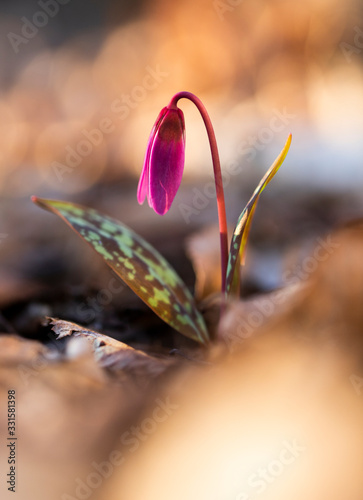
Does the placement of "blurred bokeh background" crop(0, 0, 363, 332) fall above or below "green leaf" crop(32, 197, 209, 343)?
above

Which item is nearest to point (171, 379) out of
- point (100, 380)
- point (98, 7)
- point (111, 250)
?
point (100, 380)

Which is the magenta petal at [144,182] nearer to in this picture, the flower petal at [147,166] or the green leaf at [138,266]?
the flower petal at [147,166]

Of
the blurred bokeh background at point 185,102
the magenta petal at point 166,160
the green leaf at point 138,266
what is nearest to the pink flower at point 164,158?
the magenta petal at point 166,160

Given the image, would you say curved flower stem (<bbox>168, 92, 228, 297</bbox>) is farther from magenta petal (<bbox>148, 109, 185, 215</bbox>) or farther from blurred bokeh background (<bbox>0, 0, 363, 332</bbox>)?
blurred bokeh background (<bbox>0, 0, 363, 332</bbox>)

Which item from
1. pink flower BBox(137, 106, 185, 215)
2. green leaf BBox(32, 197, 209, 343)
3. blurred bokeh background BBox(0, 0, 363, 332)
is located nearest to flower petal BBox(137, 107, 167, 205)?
pink flower BBox(137, 106, 185, 215)

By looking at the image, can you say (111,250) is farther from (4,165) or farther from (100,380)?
(4,165)

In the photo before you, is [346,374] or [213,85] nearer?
[346,374]

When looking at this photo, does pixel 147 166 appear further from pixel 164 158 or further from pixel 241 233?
pixel 241 233
